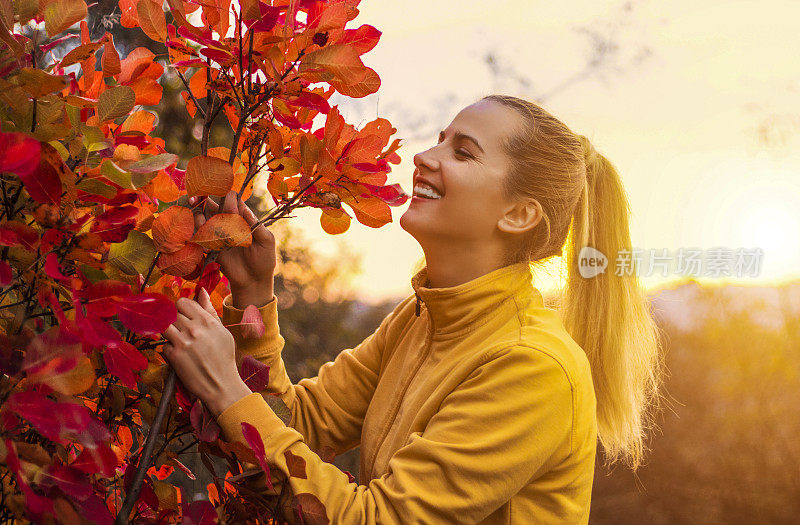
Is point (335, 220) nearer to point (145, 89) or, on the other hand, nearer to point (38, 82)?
point (145, 89)

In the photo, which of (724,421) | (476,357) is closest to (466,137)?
(476,357)

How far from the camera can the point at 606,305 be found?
1358 mm

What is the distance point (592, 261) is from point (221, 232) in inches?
33.6

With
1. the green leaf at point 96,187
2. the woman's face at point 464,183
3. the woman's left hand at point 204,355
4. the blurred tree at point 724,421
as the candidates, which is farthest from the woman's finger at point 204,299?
the blurred tree at point 724,421

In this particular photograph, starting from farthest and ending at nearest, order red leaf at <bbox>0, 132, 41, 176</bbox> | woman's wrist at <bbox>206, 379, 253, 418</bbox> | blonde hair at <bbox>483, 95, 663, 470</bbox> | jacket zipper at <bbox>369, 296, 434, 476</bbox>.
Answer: blonde hair at <bbox>483, 95, 663, 470</bbox> < jacket zipper at <bbox>369, 296, 434, 476</bbox> < woman's wrist at <bbox>206, 379, 253, 418</bbox> < red leaf at <bbox>0, 132, 41, 176</bbox>

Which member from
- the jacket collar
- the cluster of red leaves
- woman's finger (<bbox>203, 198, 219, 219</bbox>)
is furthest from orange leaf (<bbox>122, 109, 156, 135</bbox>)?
the jacket collar

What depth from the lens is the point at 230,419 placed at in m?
0.78

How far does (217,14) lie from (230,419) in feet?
1.50

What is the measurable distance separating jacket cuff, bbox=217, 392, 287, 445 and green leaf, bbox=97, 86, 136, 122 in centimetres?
36

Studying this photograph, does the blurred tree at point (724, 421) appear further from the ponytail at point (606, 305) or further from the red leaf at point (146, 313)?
the red leaf at point (146, 313)

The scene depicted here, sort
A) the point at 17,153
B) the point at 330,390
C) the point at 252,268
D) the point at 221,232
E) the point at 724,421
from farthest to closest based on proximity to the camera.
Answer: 1. the point at 724,421
2. the point at 330,390
3. the point at 252,268
4. the point at 221,232
5. the point at 17,153

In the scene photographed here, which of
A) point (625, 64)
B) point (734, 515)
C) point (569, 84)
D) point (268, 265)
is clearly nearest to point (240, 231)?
point (268, 265)

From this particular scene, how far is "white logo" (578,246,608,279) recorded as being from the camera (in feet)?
4.36

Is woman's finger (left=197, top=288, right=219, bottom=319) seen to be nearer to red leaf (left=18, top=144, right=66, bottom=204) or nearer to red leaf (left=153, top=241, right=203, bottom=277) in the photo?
red leaf (left=153, top=241, right=203, bottom=277)
